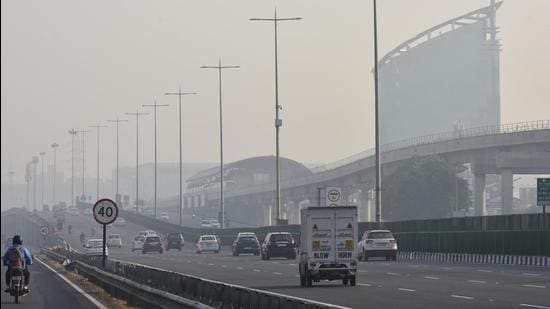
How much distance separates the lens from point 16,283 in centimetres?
3391

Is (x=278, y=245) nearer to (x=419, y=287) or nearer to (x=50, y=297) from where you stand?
(x=419, y=287)

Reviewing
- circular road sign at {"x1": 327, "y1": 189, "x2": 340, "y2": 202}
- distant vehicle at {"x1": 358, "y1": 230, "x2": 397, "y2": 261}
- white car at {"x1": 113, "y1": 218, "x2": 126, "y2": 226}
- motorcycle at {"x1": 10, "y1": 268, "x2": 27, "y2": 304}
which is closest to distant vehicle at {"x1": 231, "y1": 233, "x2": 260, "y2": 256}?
distant vehicle at {"x1": 358, "y1": 230, "x2": 397, "y2": 261}

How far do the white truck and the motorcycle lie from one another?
8.88 meters

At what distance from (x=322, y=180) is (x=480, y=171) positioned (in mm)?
44091

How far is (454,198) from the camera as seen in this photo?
6348 inches

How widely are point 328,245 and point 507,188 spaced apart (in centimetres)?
8607

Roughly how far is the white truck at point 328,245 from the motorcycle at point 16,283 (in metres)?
8.88

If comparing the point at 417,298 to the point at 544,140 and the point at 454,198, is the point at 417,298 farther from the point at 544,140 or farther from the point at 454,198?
the point at 454,198

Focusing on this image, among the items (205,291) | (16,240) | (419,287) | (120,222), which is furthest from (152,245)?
(120,222)

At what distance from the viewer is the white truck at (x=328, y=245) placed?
130ft

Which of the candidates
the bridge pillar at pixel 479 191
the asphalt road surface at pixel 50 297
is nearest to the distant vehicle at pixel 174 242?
the bridge pillar at pixel 479 191

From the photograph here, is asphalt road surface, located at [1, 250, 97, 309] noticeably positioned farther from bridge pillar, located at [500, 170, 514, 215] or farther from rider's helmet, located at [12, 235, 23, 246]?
bridge pillar, located at [500, 170, 514, 215]

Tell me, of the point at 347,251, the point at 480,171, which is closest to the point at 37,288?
the point at 347,251

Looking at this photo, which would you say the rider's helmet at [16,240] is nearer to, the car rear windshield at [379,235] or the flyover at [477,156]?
the car rear windshield at [379,235]
